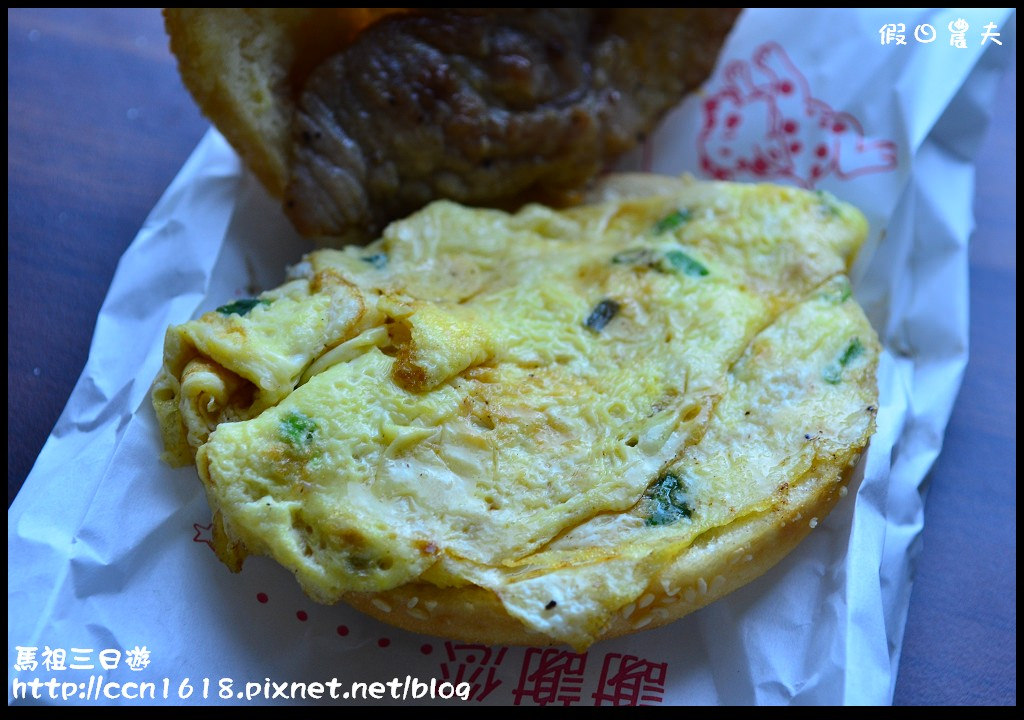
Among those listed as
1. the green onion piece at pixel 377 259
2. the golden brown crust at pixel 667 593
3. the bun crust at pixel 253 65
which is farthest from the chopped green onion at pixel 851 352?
the bun crust at pixel 253 65

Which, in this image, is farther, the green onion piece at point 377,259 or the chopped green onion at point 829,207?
the chopped green onion at point 829,207

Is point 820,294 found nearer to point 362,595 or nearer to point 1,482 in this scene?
point 362,595

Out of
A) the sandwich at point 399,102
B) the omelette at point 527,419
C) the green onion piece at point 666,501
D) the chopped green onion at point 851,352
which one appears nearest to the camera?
the omelette at point 527,419

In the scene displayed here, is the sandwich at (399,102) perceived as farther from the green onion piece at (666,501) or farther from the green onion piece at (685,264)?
the green onion piece at (666,501)

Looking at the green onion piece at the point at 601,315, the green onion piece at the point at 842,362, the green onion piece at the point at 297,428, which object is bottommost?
the green onion piece at the point at 842,362

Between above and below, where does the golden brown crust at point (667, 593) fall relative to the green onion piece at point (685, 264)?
below

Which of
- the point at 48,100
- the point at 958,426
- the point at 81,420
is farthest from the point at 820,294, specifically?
the point at 48,100

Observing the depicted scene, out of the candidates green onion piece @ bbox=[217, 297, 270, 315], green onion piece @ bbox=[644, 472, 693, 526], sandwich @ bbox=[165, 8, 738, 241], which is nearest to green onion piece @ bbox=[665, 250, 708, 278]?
sandwich @ bbox=[165, 8, 738, 241]
